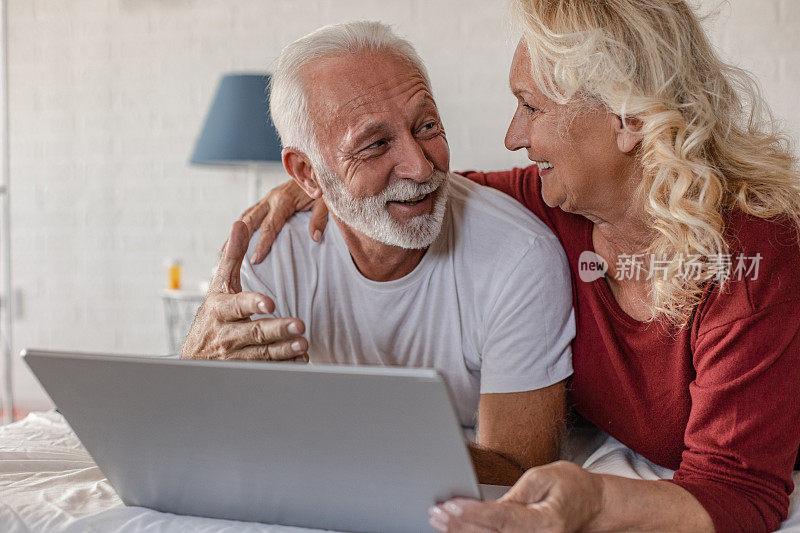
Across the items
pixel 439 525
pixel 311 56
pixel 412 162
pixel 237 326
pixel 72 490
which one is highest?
pixel 311 56

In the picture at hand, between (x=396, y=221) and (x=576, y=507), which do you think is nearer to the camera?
(x=576, y=507)

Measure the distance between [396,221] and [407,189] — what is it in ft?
0.19

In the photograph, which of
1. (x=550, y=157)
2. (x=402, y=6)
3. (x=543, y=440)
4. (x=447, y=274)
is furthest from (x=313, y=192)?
(x=402, y=6)

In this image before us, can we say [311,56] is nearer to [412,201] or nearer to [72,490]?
[412,201]

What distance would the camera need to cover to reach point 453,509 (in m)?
0.82

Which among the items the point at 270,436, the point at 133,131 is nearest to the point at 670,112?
the point at 270,436

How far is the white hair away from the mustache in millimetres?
147

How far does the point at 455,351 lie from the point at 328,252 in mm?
306

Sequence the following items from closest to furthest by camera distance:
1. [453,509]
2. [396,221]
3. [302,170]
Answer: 1. [453,509]
2. [396,221]
3. [302,170]

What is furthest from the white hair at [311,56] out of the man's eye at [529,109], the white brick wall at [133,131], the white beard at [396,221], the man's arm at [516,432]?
the white brick wall at [133,131]

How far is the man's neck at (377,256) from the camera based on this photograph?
148 centimetres

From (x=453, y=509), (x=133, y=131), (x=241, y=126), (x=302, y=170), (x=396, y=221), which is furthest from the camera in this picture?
(x=133, y=131)

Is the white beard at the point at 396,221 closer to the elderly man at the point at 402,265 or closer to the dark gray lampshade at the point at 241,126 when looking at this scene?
the elderly man at the point at 402,265

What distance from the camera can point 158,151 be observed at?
11.4 ft
